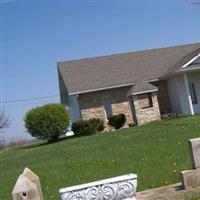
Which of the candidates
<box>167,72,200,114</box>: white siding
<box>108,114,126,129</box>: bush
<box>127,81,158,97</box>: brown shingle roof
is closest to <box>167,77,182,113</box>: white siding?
<box>167,72,200,114</box>: white siding

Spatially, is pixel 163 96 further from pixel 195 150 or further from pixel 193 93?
pixel 195 150

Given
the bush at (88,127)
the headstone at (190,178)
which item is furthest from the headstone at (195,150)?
the bush at (88,127)

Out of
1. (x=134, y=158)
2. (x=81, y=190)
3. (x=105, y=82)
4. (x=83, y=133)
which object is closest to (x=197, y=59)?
(x=105, y=82)

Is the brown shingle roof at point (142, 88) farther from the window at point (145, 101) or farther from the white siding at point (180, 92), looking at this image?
the white siding at point (180, 92)

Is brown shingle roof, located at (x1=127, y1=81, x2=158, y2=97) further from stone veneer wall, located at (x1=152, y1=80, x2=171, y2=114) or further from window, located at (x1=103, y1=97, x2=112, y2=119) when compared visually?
stone veneer wall, located at (x1=152, y1=80, x2=171, y2=114)

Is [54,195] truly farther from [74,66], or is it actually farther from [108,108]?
[74,66]

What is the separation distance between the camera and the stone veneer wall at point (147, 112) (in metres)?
30.2

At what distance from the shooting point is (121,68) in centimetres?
3469

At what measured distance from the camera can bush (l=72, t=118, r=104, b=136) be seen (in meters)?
29.6

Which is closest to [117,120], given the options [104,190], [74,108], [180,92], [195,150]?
[180,92]

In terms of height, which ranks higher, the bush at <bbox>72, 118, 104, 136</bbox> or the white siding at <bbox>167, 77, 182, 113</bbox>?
the white siding at <bbox>167, 77, 182, 113</bbox>

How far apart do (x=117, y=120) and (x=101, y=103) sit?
74.3 inches

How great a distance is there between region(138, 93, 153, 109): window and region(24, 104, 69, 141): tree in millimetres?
5024

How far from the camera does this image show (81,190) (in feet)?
21.6
